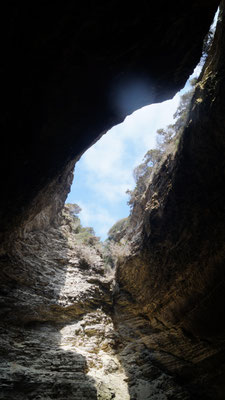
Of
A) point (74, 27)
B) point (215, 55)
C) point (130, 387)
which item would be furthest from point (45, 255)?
point (215, 55)

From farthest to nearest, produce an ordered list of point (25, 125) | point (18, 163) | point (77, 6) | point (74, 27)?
point (18, 163)
point (25, 125)
point (74, 27)
point (77, 6)

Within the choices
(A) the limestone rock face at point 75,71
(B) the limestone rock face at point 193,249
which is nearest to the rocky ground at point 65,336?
(B) the limestone rock face at point 193,249

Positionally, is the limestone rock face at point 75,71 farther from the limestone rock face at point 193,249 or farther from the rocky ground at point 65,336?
the rocky ground at point 65,336

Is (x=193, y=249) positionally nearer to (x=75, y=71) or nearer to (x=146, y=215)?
(x=146, y=215)

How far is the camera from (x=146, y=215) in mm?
9555

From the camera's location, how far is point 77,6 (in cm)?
399

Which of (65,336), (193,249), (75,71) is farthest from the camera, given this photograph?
(65,336)

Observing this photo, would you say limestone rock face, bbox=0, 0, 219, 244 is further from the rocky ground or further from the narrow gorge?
the rocky ground

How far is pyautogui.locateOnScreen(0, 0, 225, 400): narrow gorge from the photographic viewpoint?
461cm

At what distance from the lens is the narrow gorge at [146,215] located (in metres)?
4.61

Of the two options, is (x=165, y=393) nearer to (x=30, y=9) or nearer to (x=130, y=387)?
(x=130, y=387)

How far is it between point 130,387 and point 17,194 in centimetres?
797

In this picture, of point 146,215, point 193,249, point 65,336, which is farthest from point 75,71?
point 65,336

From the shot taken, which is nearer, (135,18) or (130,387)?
(135,18)
